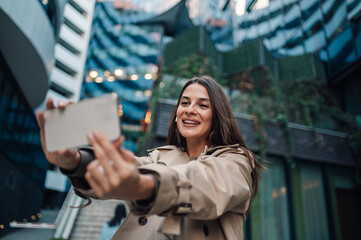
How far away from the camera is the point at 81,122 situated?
80 centimetres

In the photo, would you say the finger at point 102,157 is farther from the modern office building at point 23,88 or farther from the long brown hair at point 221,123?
the modern office building at point 23,88

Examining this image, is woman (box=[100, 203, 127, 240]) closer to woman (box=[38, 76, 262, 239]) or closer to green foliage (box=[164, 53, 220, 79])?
woman (box=[38, 76, 262, 239])

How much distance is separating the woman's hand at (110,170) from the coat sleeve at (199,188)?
12 centimetres

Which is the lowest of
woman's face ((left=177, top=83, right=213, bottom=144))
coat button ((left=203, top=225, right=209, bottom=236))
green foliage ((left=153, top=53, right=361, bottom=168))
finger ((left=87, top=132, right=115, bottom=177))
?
coat button ((left=203, top=225, right=209, bottom=236))

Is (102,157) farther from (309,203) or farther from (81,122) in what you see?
(309,203)

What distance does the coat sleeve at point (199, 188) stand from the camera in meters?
0.85

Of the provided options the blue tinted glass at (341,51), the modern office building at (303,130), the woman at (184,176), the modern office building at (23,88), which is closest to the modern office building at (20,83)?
the modern office building at (23,88)

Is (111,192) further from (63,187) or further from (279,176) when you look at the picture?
(63,187)

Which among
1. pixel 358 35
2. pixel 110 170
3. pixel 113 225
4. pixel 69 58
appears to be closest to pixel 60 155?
pixel 110 170

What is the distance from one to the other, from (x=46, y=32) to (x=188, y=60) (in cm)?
448

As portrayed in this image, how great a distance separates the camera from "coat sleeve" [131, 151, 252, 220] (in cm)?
85

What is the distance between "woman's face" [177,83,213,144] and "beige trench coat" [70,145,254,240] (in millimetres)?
181

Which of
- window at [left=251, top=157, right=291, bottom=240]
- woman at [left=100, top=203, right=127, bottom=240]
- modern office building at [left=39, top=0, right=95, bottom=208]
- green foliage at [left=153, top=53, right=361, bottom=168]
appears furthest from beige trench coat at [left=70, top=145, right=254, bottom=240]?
modern office building at [left=39, top=0, right=95, bottom=208]

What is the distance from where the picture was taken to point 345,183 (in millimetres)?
8898
